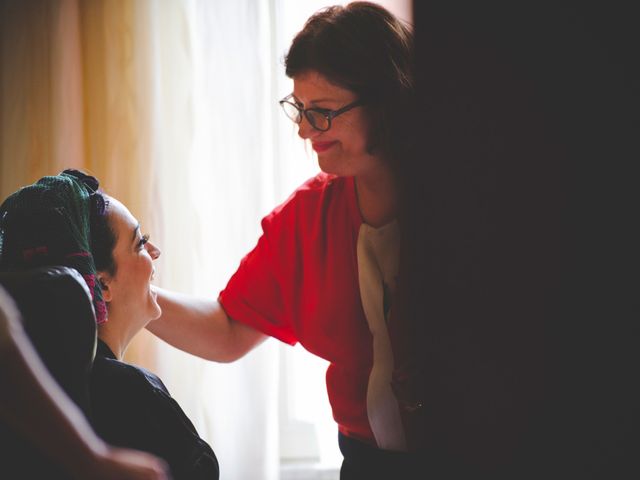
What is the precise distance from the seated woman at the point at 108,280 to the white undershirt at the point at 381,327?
0.33 metres

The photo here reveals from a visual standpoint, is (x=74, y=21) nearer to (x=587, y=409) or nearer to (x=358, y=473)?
(x=358, y=473)

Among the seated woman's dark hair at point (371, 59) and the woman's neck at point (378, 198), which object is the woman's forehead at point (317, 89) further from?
the woman's neck at point (378, 198)

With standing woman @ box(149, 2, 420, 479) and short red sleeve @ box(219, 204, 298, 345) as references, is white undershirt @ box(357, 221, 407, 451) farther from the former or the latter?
short red sleeve @ box(219, 204, 298, 345)

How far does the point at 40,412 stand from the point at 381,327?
0.74 m

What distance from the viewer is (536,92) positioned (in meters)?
0.50

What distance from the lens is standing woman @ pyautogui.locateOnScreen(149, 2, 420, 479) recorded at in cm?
120

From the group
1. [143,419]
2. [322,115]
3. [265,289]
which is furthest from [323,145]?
[143,419]

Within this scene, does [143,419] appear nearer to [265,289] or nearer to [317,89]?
[265,289]

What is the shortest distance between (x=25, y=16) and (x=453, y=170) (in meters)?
1.65

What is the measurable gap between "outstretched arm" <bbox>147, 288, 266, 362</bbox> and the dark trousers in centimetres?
32

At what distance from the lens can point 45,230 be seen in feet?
3.19

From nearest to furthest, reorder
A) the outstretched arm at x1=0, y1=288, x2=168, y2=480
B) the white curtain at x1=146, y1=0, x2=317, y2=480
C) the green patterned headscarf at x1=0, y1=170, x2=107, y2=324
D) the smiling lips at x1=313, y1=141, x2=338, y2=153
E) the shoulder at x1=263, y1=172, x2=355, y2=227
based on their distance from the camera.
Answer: the outstretched arm at x1=0, y1=288, x2=168, y2=480 < the green patterned headscarf at x1=0, y1=170, x2=107, y2=324 < the smiling lips at x1=313, y1=141, x2=338, y2=153 < the shoulder at x1=263, y1=172, x2=355, y2=227 < the white curtain at x1=146, y1=0, x2=317, y2=480

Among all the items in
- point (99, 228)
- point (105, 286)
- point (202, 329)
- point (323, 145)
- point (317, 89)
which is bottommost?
point (202, 329)

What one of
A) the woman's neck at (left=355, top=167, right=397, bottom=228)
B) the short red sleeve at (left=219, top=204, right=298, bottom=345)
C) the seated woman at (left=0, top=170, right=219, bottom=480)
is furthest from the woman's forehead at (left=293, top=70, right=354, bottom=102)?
the seated woman at (left=0, top=170, right=219, bottom=480)
